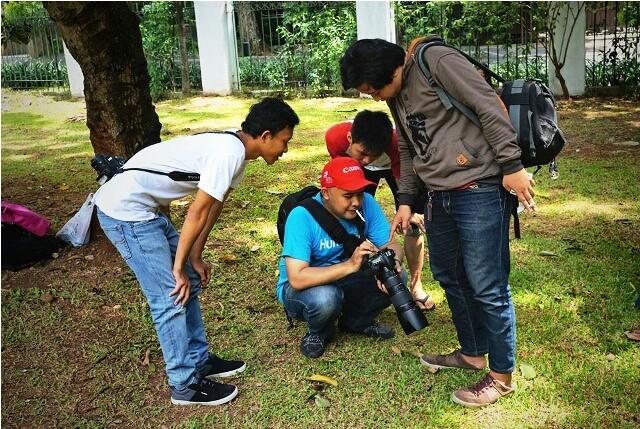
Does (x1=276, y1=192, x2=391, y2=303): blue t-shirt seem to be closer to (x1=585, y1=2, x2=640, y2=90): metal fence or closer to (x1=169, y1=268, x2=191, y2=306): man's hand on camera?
(x1=169, y1=268, x2=191, y2=306): man's hand on camera

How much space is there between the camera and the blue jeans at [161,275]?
3070 mm

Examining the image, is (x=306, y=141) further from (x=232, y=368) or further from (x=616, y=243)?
(x=232, y=368)

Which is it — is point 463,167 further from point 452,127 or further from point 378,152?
point 378,152

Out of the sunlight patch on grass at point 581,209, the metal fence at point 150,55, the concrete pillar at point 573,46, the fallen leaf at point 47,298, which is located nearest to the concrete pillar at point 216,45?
the metal fence at point 150,55

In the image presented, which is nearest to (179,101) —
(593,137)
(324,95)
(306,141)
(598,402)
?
(324,95)

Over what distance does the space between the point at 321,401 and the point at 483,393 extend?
74 cm

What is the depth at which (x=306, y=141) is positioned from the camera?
908 centimetres

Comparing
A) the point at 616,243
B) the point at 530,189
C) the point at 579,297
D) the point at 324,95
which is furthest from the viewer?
the point at 324,95

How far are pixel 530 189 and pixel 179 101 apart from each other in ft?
37.4

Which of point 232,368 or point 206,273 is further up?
point 206,273

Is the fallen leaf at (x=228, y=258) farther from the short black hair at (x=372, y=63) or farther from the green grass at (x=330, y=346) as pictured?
the short black hair at (x=372, y=63)

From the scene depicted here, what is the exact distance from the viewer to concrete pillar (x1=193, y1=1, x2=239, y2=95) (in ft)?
43.4

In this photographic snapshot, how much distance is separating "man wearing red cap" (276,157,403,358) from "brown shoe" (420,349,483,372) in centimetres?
37

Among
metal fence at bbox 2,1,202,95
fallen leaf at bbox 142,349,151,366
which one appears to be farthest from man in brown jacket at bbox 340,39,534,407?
metal fence at bbox 2,1,202,95
